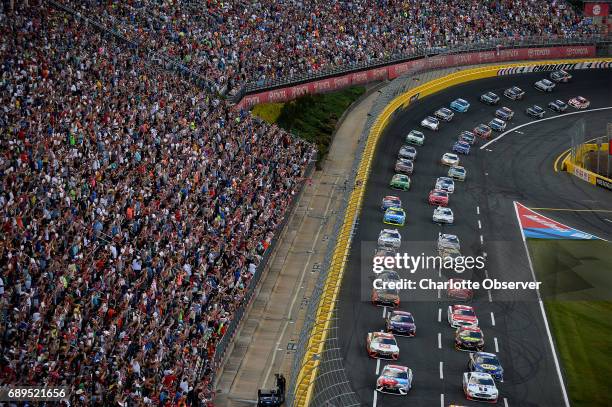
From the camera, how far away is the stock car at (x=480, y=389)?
192 feet

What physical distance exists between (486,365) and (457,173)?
29.0 meters

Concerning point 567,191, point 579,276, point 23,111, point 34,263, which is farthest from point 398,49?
point 34,263

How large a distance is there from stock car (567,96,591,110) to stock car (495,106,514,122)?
271 inches

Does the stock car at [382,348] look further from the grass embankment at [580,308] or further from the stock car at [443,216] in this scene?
the stock car at [443,216]

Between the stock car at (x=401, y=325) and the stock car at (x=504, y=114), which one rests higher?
the stock car at (x=504, y=114)

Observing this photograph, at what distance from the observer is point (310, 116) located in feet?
305

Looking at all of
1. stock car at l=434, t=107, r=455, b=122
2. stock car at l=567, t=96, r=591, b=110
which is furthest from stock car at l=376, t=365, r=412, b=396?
stock car at l=567, t=96, r=591, b=110

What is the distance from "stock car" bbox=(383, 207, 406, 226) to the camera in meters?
78.1

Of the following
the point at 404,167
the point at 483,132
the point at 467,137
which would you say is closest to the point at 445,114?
the point at 483,132

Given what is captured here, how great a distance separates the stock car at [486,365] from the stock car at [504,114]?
42.6 metres

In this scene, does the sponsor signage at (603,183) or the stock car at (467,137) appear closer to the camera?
the sponsor signage at (603,183)

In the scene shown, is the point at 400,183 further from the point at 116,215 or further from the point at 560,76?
the point at 560,76

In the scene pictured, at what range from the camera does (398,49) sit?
10719cm

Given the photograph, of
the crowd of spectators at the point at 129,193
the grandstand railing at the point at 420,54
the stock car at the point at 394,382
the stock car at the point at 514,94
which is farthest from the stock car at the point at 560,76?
the stock car at the point at 394,382
